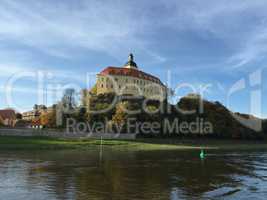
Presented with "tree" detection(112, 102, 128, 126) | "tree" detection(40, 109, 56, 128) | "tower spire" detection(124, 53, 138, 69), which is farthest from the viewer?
"tower spire" detection(124, 53, 138, 69)

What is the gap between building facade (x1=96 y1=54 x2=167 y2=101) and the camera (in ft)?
523

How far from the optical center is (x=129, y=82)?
16712cm

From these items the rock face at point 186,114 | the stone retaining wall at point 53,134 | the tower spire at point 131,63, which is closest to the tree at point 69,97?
the rock face at point 186,114

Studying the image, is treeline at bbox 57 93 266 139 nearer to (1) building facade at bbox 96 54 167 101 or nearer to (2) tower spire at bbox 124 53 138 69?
(1) building facade at bbox 96 54 167 101

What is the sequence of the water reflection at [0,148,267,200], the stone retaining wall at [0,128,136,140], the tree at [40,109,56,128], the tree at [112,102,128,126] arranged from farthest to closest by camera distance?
the tree at [40,109,56,128] → the tree at [112,102,128,126] → the stone retaining wall at [0,128,136,140] → the water reflection at [0,148,267,200]

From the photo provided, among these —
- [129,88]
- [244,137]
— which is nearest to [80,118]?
[244,137]

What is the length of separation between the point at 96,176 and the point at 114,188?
583 centimetres

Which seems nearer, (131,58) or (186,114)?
(186,114)

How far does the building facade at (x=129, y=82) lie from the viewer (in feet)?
523

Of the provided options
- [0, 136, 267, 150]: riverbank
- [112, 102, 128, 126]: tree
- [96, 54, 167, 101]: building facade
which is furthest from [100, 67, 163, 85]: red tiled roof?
[0, 136, 267, 150]: riverbank

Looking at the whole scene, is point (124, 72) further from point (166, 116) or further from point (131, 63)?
point (166, 116)

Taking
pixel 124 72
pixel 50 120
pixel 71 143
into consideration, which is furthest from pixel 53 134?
pixel 124 72

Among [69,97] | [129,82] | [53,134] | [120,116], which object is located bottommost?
[53,134]

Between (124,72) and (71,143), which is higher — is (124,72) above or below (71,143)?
above
